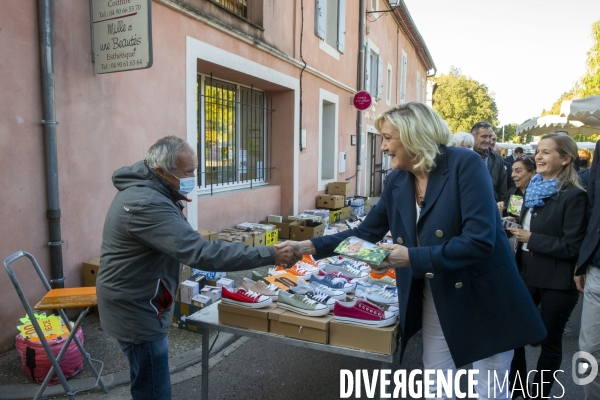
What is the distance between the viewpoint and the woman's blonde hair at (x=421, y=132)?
2.10m

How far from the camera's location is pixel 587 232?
8.91 ft

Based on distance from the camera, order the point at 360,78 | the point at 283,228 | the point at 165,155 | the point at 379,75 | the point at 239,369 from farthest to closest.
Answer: the point at 379,75
the point at 360,78
the point at 283,228
the point at 239,369
the point at 165,155

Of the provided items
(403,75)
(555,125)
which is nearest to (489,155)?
(555,125)

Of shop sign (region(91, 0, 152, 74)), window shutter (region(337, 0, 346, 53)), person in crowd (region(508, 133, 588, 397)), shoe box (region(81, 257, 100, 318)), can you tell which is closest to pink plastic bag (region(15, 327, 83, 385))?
shoe box (region(81, 257, 100, 318))

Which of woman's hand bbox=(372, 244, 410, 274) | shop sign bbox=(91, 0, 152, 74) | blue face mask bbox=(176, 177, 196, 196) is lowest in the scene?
woman's hand bbox=(372, 244, 410, 274)

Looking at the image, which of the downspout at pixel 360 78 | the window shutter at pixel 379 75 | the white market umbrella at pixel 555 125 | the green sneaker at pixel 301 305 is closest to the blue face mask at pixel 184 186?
the green sneaker at pixel 301 305

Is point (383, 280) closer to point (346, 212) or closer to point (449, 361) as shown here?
point (449, 361)

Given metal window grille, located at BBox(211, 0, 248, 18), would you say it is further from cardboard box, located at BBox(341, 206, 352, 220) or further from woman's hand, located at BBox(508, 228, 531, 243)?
woman's hand, located at BBox(508, 228, 531, 243)

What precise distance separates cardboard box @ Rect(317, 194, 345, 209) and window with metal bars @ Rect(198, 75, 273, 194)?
1.65 m

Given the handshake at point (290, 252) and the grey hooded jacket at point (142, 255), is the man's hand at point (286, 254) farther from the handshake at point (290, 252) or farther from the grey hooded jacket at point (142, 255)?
the grey hooded jacket at point (142, 255)

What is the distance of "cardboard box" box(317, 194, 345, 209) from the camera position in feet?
33.4

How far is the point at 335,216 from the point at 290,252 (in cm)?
748

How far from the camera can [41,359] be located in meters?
3.28

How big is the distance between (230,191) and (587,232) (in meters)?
5.85
